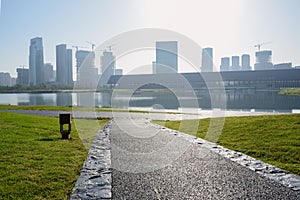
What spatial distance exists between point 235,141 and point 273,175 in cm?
354

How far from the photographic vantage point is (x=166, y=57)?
47.1 feet

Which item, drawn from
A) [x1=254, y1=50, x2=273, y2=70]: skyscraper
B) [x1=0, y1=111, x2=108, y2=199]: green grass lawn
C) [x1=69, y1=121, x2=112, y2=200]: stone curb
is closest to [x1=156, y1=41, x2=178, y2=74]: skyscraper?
[x1=0, y1=111, x2=108, y2=199]: green grass lawn

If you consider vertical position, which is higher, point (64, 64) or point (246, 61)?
point (246, 61)

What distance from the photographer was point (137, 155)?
7469 mm

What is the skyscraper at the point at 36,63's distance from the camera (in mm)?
125625

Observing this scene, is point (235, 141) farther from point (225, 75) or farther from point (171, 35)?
point (225, 75)

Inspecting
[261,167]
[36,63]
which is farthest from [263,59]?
Answer: [261,167]

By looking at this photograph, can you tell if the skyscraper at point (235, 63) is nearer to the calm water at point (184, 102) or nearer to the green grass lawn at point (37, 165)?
the calm water at point (184, 102)

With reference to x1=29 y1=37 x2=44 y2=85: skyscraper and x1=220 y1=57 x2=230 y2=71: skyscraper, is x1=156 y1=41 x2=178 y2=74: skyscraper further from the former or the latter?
x1=220 y1=57 x2=230 y2=71: skyscraper

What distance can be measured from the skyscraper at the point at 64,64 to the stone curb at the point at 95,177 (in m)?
105

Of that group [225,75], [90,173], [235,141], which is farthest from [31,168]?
[225,75]

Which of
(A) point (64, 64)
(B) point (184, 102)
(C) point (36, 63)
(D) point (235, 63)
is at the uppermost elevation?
(D) point (235, 63)

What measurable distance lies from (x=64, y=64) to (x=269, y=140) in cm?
10940

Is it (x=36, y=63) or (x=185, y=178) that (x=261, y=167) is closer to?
(x=185, y=178)
